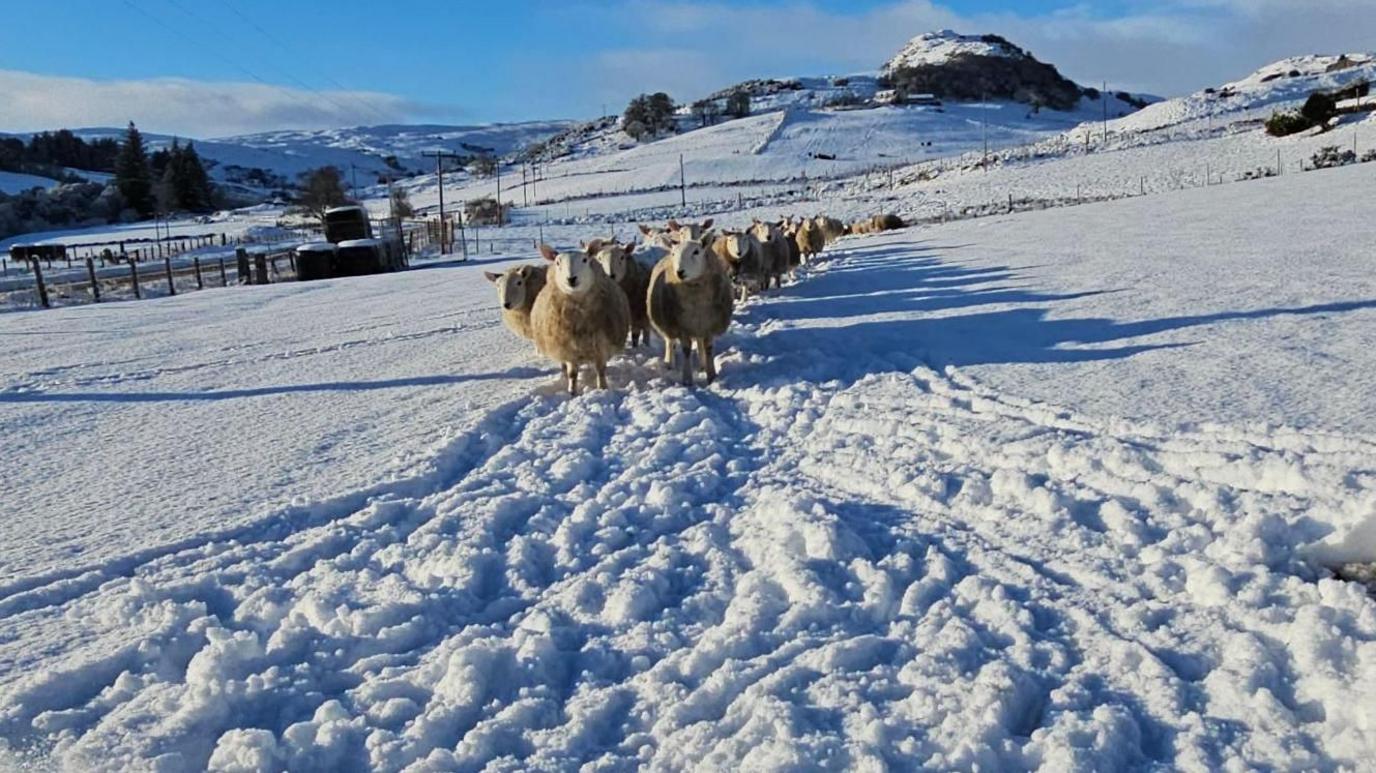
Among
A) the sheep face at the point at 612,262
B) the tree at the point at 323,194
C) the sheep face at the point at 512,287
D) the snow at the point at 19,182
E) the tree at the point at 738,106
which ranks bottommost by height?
the sheep face at the point at 512,287

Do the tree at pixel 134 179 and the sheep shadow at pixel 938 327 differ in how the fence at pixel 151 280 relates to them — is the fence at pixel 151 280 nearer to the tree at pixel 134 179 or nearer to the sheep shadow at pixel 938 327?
the sheep shadow at pixel 938 327

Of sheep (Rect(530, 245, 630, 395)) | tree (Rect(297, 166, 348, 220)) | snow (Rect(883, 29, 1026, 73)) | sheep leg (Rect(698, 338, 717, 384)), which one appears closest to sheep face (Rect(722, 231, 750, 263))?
sheep leg (Rect(698, 338, 717, 384))

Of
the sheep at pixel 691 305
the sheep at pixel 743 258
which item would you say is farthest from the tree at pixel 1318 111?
the sheep at pixel 691 305

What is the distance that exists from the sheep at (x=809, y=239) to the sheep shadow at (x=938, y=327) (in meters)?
6.14

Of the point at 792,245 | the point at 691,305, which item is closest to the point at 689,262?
the point at 691,305

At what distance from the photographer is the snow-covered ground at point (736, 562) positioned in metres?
3.33

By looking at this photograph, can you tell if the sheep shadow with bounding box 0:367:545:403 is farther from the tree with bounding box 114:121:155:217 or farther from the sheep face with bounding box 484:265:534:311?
the tree with bounding box 114:121:155:217

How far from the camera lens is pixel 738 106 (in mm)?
127500

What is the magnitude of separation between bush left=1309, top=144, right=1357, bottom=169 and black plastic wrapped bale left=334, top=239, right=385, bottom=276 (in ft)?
112

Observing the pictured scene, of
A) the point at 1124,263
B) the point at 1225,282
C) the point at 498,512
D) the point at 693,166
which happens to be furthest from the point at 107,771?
the point at 693,166

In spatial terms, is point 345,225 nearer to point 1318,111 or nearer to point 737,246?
point 737,246

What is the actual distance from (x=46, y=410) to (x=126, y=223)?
8062 centimetres

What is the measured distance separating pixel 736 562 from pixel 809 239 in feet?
60.2

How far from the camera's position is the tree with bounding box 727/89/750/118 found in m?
125
